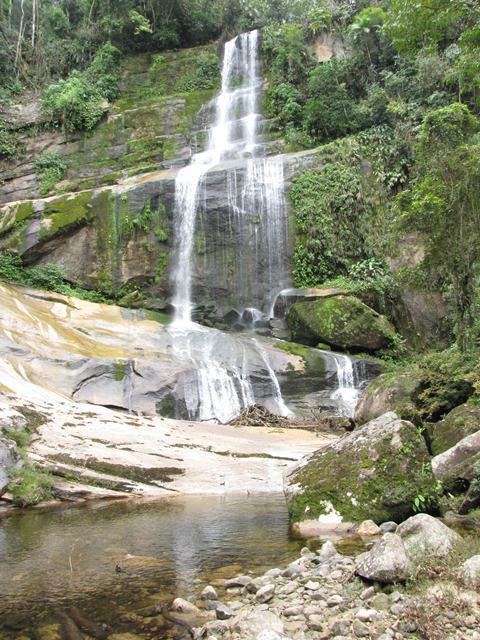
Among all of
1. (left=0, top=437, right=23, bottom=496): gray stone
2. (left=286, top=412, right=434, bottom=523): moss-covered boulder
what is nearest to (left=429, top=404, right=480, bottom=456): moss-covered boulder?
(left=286, top=412, right=434, bottom=523): moss-covered boulder

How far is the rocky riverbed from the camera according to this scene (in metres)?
3.25

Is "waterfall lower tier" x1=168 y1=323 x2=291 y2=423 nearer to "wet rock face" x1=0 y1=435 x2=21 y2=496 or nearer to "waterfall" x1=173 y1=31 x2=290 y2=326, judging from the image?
"waterfall" x1=173 y1=31 x2=290 y2=326

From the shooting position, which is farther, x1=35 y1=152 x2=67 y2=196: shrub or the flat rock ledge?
x1=35 y1=152 x2=67 y2=196: shrub

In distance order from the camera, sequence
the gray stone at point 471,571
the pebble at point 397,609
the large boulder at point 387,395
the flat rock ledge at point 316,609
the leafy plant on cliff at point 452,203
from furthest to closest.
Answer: the large boulder at point 387,395 < the leafy plant on cliff at point 452,203 < the gray stone at point 471,571 < the pebble at point 397,609 < the flat rock ledge at point 316,609

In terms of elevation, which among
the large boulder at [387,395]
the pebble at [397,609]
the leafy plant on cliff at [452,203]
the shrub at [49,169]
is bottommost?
the pebble at [397,609]

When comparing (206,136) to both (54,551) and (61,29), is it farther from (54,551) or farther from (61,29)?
(54,551)

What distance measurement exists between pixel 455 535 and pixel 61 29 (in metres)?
40.5

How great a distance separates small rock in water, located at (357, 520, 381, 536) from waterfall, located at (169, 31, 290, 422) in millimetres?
9791

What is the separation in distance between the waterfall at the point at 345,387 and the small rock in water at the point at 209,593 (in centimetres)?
1232

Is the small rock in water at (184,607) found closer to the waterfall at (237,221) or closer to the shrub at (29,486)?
the shrub at (29,486)

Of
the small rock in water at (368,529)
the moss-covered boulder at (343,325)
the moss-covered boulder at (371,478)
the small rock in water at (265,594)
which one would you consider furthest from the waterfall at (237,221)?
the small rock in water at (265,594)

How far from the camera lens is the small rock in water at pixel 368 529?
18.2 feet

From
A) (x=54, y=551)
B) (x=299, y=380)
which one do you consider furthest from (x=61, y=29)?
(x=54, y=551)

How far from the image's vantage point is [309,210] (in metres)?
22.2
